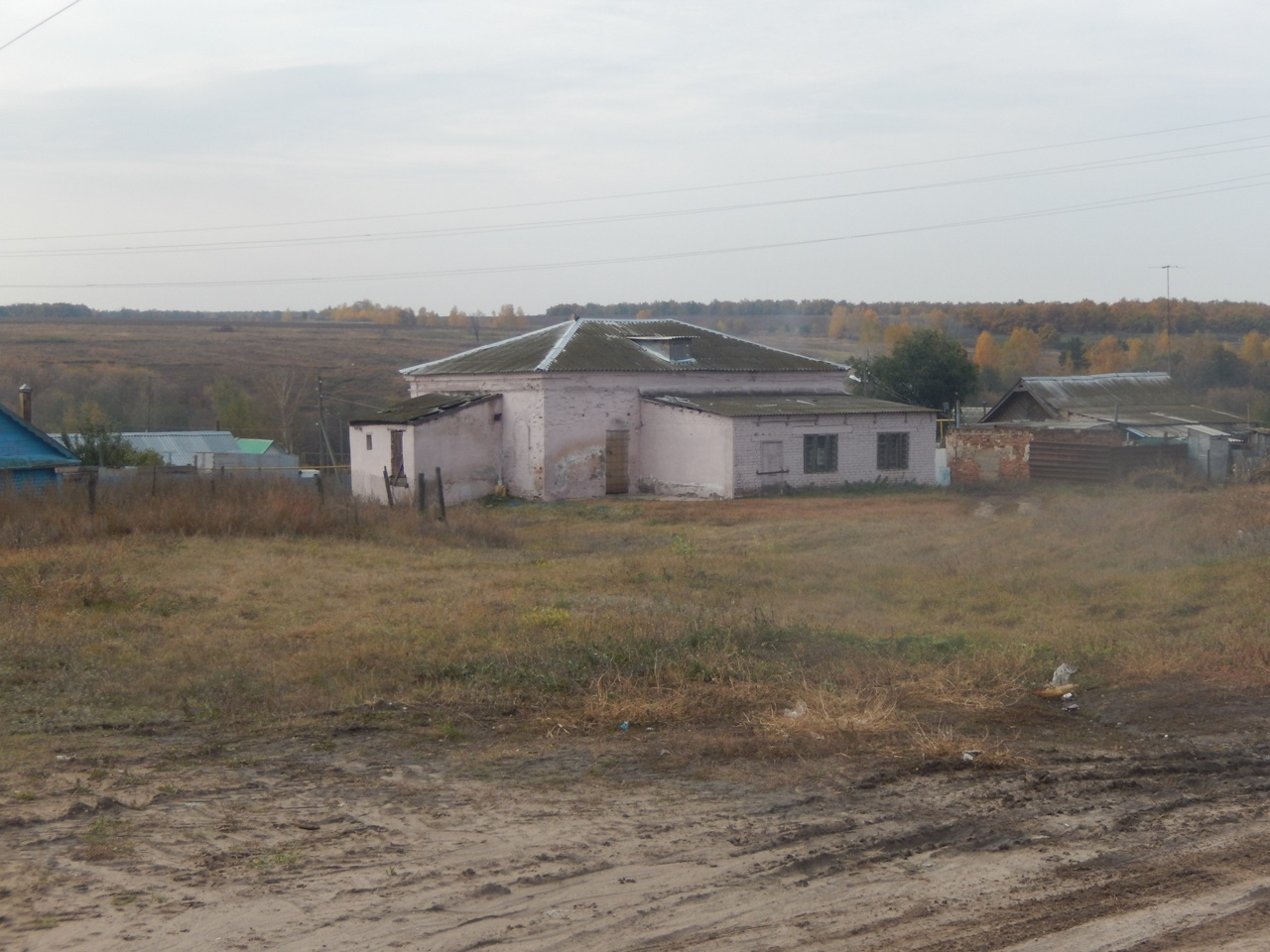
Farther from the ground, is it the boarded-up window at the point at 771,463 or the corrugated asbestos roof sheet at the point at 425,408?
the corrugated asbestos roof sheet at the point at 425,408

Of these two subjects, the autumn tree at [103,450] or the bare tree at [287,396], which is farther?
the bare tree at [287,396]

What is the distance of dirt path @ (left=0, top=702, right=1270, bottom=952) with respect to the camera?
16.1 feet

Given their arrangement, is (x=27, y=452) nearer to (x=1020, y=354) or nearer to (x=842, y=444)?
(x=842, y=444)

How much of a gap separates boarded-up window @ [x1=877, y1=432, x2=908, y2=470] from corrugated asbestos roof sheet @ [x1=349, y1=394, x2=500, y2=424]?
1097cm

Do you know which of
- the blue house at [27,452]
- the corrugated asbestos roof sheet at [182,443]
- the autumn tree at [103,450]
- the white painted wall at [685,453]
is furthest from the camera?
the corrugated asbestos roof sheet at [182,443]

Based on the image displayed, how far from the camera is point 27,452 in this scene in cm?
2709

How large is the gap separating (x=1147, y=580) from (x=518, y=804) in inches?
398

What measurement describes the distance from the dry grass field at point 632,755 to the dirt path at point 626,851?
2cm

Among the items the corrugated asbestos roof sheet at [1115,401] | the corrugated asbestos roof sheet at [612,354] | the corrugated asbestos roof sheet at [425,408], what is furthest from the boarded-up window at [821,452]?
the corrugated asbestos roof sheet at [1115,401]

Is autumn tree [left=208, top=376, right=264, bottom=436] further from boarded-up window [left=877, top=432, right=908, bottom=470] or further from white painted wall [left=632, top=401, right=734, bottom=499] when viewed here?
boarded-up window [left=877, top=432, right=908, bottom=470]

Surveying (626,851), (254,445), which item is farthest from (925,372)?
(626,851)

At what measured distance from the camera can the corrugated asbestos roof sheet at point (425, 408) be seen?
3181cm

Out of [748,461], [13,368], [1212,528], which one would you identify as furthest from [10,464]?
[13,368]

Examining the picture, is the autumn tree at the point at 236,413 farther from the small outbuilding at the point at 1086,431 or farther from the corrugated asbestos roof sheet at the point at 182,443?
the small outbuilding at the point at 1086,431
